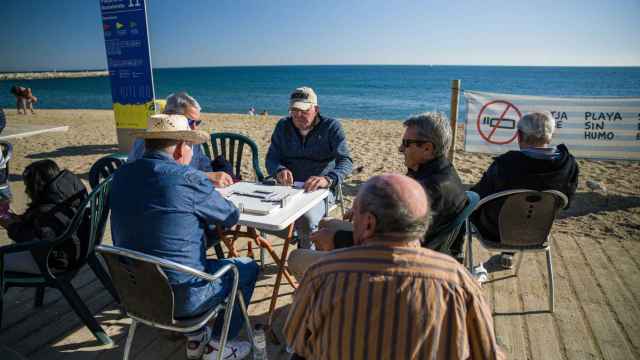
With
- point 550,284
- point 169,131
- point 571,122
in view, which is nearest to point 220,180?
point 169,131

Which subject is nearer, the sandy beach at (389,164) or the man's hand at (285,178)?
the man's hand at (285,178)

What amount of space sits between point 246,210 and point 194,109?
4.91ft

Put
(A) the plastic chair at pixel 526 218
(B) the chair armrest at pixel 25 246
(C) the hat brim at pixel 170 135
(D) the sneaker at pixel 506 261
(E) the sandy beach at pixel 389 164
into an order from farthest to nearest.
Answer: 1. (E) the sandy beach at pixel 389 164
2. (D) the sneaker at pixel 506 261
3. (A) the plastic chair at pixel 526 218
4. (B) the chair armrest at pixel 25 246
5. (C) the hat brim at pixel 170 135

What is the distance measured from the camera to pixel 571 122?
5.32 m

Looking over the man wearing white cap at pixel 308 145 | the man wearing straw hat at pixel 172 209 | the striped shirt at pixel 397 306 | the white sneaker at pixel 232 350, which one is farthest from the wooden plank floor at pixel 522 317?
the striped shirt at pixel 397 306

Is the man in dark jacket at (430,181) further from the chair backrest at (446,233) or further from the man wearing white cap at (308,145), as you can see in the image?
the man wearing white cap at (308,145)

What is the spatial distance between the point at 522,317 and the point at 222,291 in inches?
82.7

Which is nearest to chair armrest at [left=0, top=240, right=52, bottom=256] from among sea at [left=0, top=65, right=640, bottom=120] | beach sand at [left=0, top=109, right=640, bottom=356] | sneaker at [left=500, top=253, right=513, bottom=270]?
beach sand at [left=0, top=109, right=640, bottom=356]

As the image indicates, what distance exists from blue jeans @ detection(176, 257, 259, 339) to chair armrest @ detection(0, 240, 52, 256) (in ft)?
3.15

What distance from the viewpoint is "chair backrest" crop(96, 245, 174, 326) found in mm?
1648

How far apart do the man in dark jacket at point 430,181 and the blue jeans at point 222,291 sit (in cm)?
39

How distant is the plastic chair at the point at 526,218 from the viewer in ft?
8.30

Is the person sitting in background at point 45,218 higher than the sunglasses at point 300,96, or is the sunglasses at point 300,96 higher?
the sunglasses at point 300,96

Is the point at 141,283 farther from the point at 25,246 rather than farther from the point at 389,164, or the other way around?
the point at 389,164
